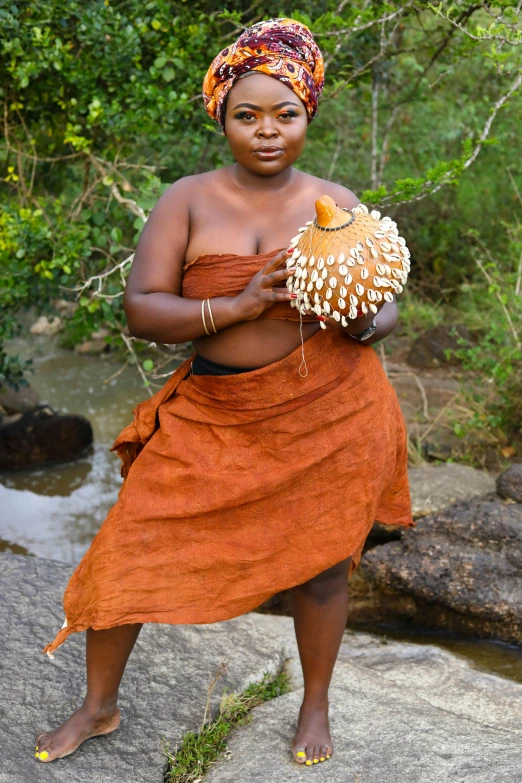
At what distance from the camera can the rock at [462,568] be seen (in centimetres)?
364

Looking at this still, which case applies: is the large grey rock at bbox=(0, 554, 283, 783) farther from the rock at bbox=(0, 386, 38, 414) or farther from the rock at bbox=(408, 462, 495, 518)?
the rock at bbox=(0, 386, 38, 414)

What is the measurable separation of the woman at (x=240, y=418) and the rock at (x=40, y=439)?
385cm

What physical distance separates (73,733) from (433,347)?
573 centimetres

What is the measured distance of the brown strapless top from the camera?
217 centimetres

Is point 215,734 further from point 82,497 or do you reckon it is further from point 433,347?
point 433,347

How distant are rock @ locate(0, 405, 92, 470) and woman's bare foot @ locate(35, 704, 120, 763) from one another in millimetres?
3796

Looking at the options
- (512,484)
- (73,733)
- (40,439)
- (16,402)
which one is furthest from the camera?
(16,402)

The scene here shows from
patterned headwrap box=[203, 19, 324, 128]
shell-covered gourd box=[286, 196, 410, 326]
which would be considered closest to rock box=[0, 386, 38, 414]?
patterned headwrap box=[203, 19, 324, 128]

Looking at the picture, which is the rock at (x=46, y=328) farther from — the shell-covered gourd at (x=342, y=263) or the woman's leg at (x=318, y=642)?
the shell-covered gourd at (x=342, y=263)

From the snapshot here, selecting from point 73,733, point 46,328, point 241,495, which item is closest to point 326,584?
point 241,495

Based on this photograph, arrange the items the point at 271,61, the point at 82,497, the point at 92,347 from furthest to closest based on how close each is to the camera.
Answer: the point at 92,347 → the point at 82,497 → the point at 271,61

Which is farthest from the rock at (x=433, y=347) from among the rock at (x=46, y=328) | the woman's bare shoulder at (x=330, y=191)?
the woman's bare shoulder at (x=330, y=191)

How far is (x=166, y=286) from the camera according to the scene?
2.23 metres

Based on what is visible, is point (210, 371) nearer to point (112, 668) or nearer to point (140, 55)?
point (112, 668)
